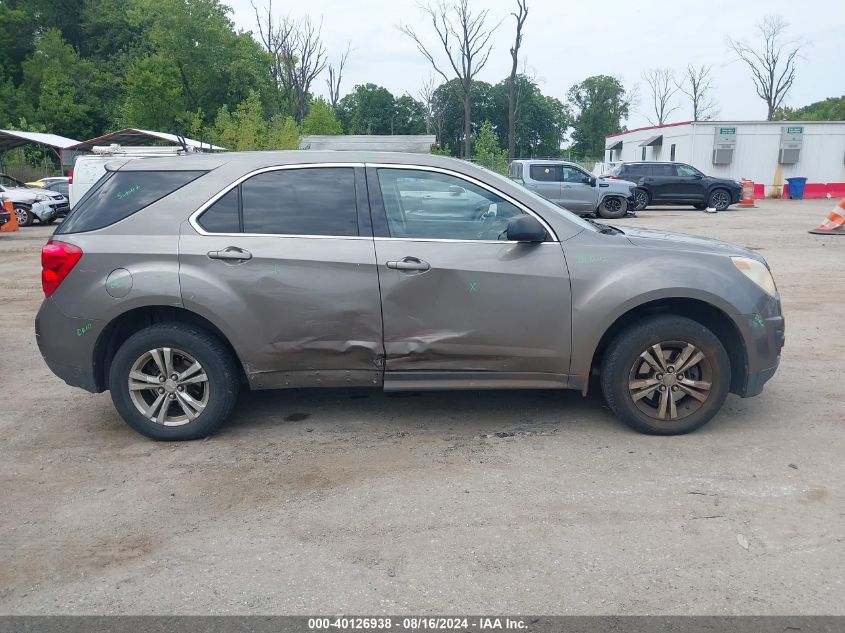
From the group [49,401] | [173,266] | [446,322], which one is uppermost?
[173,266]

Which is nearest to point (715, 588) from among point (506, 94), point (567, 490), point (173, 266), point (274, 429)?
point (567, 490)

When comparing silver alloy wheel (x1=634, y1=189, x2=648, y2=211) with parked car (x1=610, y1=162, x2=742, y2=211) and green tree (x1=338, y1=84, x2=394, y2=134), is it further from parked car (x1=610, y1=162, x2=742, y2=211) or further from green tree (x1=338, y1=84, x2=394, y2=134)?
green tree (x1=338, y1=84, x2=394, y2=134)

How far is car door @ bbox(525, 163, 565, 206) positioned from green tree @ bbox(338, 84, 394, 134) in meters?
53.6

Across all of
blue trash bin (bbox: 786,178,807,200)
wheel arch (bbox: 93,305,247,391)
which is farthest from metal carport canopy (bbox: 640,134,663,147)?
wheel arch (bbox: 93,305,247,391)

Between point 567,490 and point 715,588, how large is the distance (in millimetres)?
A: 1006

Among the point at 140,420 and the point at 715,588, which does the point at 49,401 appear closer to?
the point at 140,420

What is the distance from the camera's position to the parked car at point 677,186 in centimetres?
2542

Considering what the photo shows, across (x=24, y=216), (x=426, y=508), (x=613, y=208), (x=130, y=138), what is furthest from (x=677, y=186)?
(x=130, y=138)

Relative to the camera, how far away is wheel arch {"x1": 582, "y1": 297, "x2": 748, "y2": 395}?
4.57m

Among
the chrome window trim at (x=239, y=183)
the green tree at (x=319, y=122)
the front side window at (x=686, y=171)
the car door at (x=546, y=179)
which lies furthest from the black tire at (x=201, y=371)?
the green tree at (x=319, y=122)

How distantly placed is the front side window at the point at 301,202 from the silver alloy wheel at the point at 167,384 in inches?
37.1

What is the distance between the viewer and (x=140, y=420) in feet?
14.9

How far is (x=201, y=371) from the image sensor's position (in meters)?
4.50

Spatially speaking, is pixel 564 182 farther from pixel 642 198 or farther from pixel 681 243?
pixel 681 243
